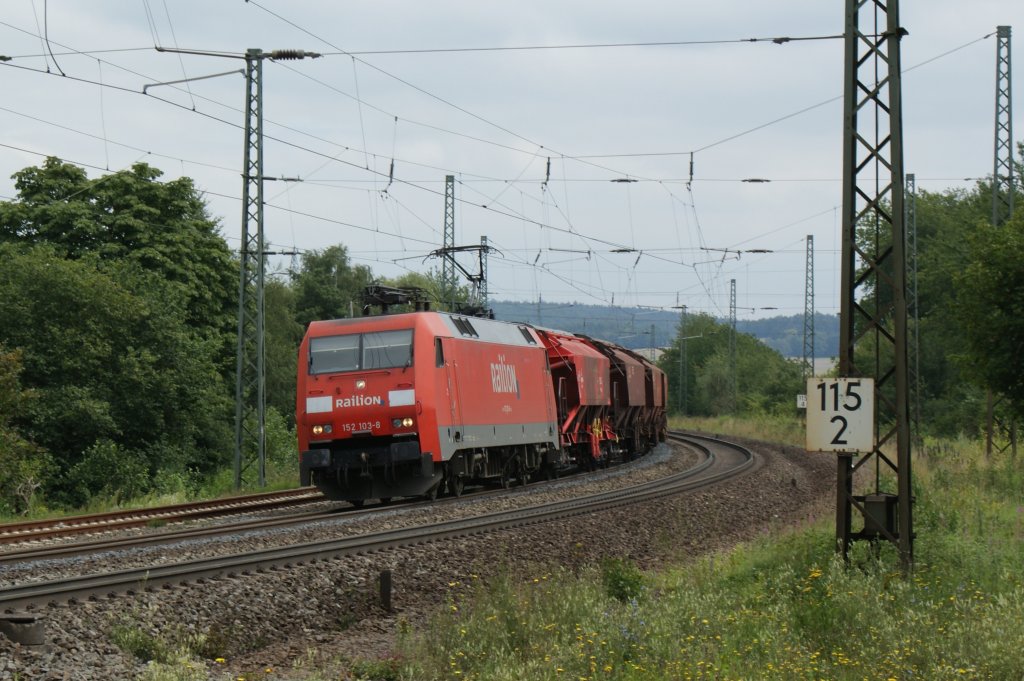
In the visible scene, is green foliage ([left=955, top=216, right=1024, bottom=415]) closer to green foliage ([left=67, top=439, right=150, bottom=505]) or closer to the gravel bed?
the gravel bed

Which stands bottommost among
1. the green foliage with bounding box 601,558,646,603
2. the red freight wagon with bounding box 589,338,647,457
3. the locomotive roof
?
the green foliage with bounding box 601,558,646,603

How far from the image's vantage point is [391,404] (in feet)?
66.6

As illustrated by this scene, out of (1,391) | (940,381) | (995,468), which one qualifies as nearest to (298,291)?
(940,381)

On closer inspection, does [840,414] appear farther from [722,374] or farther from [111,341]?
[722,374]

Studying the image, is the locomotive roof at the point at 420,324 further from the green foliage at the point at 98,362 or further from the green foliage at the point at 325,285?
the green foliage at the point at 325,285

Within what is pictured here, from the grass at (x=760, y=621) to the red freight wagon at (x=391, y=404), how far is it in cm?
724

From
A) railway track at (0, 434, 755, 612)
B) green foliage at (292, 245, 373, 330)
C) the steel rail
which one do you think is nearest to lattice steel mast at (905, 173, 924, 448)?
railway track at (0, 434, 755, 612)

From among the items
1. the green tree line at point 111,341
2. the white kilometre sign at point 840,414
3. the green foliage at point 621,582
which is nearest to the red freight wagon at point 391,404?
the green tree line at point 111,341

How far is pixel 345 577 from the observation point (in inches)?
471

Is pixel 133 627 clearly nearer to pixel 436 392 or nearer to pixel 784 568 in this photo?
pixel 784 568

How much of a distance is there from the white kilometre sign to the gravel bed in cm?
338

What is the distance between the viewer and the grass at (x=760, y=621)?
8.06m

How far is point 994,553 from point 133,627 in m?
8.84

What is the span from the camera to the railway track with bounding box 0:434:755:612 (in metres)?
10.1
